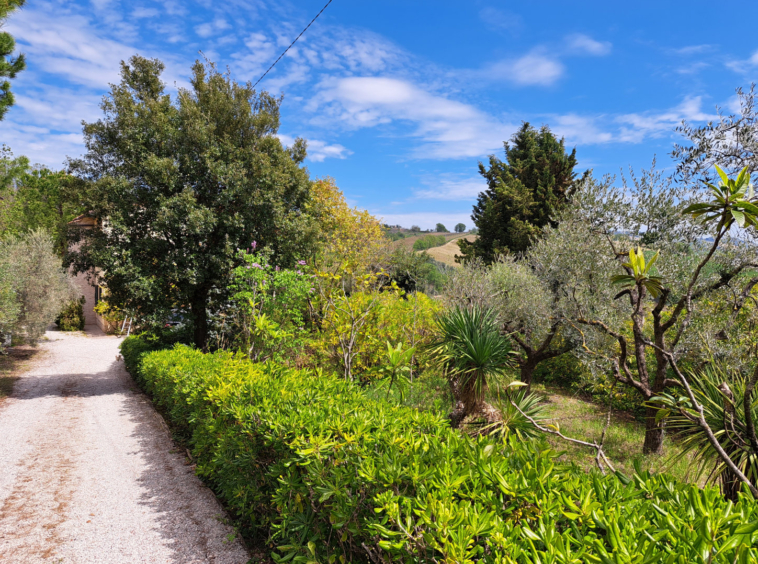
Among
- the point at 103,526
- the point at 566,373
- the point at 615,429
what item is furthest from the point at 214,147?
the point at 566,373

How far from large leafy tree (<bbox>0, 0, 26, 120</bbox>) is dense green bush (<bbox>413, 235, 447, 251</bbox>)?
51798mm

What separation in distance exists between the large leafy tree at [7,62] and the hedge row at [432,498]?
416 inches

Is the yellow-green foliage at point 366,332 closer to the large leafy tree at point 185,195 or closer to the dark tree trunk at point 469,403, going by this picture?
the dark tree trunk at point 469,403

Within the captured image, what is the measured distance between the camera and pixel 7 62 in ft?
30.2

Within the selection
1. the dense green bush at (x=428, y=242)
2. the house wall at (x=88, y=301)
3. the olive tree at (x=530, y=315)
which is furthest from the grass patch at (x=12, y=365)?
the dense green bush at (x=428, y=242)

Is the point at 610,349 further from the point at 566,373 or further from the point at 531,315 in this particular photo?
the point at 566,373

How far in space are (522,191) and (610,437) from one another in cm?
1731

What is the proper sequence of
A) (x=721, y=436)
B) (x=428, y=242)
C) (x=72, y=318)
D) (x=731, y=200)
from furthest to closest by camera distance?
(x=428, y=242), (x=72, y=318), (x=721, y=436), (x=731, y=200)

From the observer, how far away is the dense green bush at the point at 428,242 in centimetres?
6419

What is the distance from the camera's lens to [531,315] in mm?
9586

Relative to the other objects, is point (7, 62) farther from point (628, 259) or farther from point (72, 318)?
point (72, 318)

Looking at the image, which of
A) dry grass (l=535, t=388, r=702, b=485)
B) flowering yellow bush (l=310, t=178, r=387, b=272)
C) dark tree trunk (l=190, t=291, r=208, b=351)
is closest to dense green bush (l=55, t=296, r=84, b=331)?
flowering yellow bush (l=310, t=178, r=387, b=272)

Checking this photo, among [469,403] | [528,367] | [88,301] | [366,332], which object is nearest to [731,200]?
[469,403]

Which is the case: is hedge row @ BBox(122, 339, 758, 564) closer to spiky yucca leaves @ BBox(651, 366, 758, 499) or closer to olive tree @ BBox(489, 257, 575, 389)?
spiky yucca leaves @ BBox(651, 366, 758, 499)
